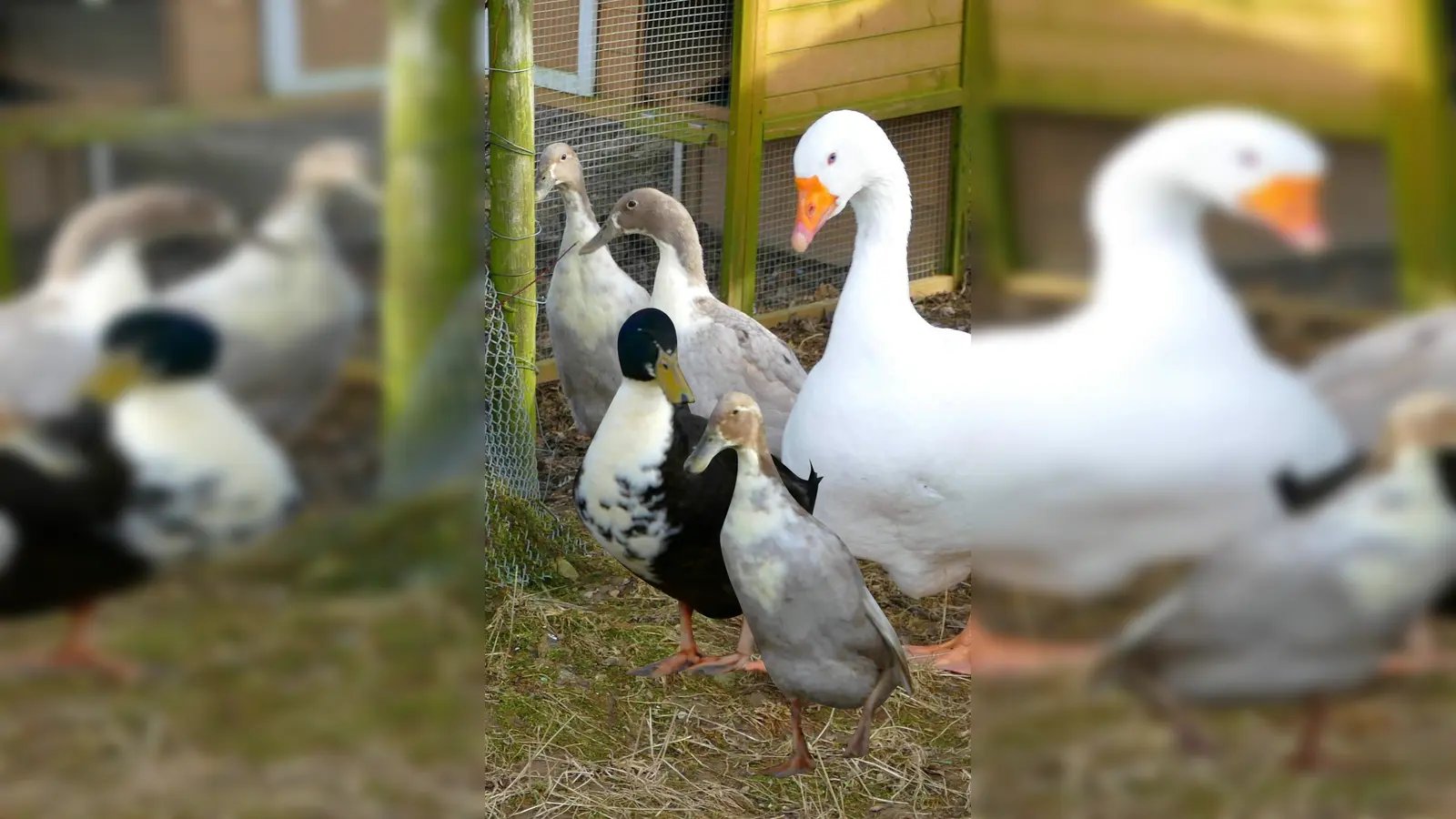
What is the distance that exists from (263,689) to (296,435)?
13 cm

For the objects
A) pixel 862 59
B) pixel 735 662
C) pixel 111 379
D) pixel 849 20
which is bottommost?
pixel 735 662

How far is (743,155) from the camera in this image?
16.1ft

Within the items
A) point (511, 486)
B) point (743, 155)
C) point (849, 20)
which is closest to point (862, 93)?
point (849, 20)

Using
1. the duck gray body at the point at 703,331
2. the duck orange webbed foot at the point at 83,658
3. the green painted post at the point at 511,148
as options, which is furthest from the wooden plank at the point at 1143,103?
the green painted post at the point at 511,148

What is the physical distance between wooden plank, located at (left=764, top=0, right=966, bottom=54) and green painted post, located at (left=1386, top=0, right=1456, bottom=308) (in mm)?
4445

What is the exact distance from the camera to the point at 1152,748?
67 cm

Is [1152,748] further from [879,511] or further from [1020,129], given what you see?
[879,511]

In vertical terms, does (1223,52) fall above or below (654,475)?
above

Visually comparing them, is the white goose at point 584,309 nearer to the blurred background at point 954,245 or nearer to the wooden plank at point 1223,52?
the blurred background at point 954,245

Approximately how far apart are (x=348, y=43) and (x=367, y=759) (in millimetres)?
350

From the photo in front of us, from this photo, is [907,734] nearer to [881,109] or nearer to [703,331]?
[703,331]

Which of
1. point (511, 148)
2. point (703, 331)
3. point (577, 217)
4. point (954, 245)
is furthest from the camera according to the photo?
point (954, 245)

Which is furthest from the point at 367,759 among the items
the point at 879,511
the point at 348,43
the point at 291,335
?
the point at 879,511

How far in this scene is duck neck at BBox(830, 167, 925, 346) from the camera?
2570 millimetres
